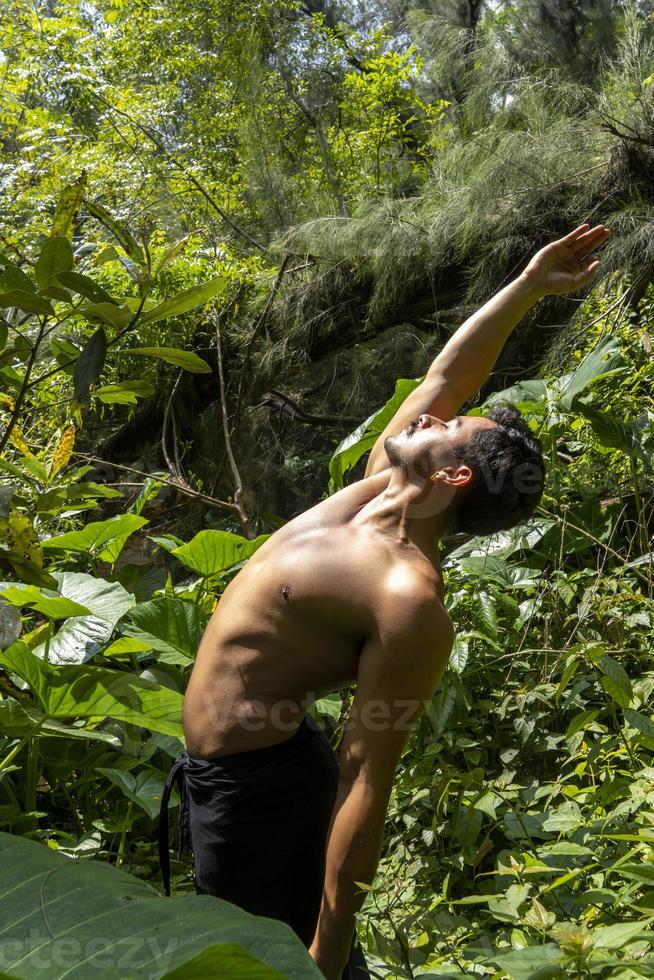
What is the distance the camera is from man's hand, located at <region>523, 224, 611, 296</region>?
1.92 metres

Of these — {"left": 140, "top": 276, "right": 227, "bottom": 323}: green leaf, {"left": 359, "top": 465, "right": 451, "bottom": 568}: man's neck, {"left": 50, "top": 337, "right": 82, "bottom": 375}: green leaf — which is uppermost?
{"left": 140, "top": 276, "right": 227, "bottom": 323}: green leaf

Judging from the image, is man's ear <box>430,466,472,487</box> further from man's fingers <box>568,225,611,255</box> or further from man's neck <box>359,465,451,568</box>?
man's fingers <box>568,225,611,255</box>

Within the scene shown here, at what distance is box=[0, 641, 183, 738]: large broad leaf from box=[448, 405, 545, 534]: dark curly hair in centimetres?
61

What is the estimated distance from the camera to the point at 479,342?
6.20 feet

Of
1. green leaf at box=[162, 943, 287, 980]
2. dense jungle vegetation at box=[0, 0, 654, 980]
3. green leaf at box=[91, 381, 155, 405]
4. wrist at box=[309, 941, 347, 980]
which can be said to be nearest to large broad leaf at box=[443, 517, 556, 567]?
dense jungle vegetation at box=[0, 0, 654, 980]

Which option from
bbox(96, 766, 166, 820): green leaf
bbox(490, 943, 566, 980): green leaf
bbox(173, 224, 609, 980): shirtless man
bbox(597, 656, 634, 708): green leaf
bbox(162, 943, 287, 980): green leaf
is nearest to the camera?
Result: bbox(162, 943, 287, 980): green leaf

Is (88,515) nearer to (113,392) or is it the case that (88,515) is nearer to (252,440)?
(252,440)

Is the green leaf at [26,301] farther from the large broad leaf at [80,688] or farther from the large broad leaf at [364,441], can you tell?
the large broad leaf at [364,441]

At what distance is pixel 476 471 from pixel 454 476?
4 centimetres

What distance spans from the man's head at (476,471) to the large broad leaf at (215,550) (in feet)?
3.04

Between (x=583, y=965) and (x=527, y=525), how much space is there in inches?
73.0

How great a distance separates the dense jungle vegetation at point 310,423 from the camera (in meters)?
1.15

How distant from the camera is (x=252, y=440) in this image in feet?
16.2

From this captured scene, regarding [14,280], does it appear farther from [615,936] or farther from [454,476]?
[615,936]
